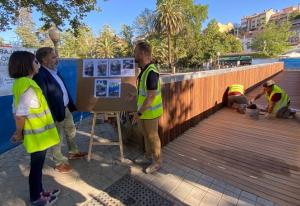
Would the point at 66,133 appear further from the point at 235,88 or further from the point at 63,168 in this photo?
the point at 235,88

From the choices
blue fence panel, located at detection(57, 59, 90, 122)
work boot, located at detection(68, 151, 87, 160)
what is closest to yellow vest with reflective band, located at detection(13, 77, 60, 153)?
work boot, located at detection(68, 151, 87, 160)

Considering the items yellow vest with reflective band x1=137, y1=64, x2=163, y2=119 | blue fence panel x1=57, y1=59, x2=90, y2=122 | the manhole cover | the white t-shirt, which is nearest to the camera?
the white t-shirt

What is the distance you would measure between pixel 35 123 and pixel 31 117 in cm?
7

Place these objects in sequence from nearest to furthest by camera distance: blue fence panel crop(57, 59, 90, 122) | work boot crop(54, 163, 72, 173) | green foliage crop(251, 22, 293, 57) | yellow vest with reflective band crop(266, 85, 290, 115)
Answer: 1. work boot crop(54, 163, 72, 173)
2. blue fence panel crop(57, 59, 90, 122)
3. yellow vest with reflective band crop(266, 85, 290, 115)
4. green foliage crop(251, 22, 293, 57)

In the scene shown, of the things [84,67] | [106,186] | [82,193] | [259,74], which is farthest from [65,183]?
[259,74]

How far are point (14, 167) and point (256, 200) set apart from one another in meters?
3.35

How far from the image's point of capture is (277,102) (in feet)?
20.5

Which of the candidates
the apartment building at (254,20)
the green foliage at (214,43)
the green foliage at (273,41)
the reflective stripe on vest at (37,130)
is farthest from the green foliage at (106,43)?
the apartment building at (254,20)

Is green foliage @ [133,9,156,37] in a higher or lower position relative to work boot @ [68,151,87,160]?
higher

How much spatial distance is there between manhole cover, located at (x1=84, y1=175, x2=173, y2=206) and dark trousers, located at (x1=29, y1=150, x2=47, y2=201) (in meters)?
0.56

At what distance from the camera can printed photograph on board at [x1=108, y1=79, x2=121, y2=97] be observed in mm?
3600

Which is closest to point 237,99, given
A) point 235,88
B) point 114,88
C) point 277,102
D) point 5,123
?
point 235,88

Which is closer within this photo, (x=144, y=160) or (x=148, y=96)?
(x=148, y=96)

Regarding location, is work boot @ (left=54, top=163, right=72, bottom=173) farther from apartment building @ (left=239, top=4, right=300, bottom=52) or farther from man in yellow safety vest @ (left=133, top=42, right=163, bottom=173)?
apartment building @ (left=239, top=4, right=300, bottom=52)
